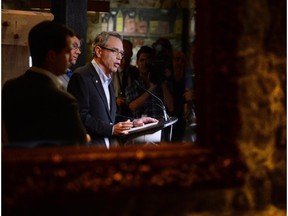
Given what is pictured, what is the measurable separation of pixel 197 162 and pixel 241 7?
1.81 ft

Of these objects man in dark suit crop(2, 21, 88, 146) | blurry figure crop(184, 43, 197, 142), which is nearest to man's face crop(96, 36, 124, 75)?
blurry figure crop(184, 43, 197, 142)

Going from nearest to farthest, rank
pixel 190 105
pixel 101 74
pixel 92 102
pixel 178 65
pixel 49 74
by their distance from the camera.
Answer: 1. pixel 49 74
2. pixel 92 102
3. pixel 101 74
4. pixel 190 105
5. pixel 178 65

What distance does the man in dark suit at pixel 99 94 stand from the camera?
3.23 metres

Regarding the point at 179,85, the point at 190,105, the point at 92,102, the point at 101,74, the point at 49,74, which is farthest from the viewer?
the point at 179,85

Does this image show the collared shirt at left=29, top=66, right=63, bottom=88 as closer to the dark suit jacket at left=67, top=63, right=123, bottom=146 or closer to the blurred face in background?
the dark suit jacket at left=67, top=63, right=123, bottom=146

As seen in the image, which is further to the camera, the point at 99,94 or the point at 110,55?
the point at 110,55

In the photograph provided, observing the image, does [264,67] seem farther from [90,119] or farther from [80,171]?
[90,119]

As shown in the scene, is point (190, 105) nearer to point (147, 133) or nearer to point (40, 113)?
point (147, 133)

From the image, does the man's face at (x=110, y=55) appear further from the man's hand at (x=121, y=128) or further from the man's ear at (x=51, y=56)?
the man's ear at (x=51, y=56)

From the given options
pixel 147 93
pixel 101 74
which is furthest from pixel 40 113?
pixel 147 93

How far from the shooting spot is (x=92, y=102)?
10.7 ft

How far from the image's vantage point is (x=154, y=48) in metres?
4.83

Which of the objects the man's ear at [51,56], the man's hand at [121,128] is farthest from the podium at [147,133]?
the man's ear at [51,56]

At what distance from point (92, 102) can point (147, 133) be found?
0.41 meters
